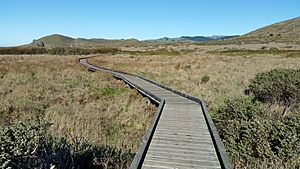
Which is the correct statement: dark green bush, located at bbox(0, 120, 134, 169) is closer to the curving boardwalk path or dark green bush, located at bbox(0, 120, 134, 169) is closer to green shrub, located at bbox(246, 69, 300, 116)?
the curving boardwalk path

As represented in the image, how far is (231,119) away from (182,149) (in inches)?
111

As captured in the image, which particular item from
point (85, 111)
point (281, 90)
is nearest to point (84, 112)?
point (85, 111)

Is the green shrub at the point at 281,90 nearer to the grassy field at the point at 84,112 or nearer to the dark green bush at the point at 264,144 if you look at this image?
the dark green bush at the point at 264,144

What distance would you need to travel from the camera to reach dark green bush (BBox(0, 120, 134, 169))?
448cm

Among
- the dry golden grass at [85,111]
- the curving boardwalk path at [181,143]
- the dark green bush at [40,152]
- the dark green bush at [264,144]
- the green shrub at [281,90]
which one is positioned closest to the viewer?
the dark green bush at [40,152]

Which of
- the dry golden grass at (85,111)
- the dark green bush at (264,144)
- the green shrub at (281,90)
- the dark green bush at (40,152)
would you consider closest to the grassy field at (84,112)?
the dry golden grass at (85,111)

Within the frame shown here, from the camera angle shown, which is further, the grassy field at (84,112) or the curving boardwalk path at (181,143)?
the grassy field at (84,112)

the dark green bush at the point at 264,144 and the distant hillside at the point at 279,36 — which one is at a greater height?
the distant hillside at the point at 279,36

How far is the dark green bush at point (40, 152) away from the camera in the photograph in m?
4.48

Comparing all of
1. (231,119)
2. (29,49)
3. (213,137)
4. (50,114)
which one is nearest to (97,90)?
(50,114)

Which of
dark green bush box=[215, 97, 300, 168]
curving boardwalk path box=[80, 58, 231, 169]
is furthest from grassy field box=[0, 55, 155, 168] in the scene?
dark green bush box=[215, 97, 300, 168]

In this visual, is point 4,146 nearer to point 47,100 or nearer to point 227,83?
point 47,100

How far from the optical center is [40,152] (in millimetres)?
5305

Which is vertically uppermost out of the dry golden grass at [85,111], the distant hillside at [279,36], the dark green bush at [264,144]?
the distant hillside at [279,36]
